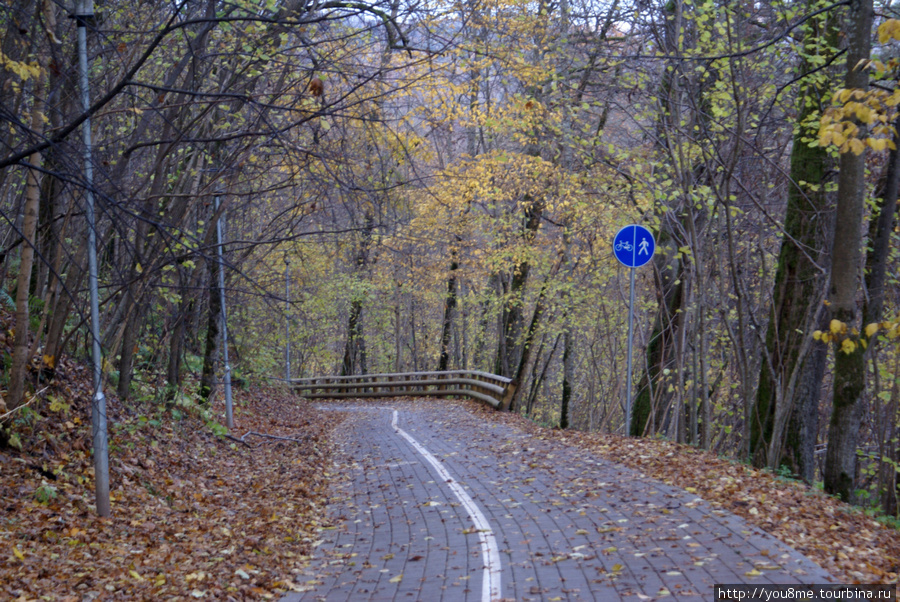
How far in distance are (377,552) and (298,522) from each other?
1.59m

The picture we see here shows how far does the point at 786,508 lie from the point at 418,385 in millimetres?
22736

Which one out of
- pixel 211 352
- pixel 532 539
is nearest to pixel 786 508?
pixel 532 539

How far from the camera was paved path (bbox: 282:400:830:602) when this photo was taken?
5688 millimetres

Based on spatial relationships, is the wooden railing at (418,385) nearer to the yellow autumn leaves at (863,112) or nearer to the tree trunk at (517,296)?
the tree trunk at (517,296)

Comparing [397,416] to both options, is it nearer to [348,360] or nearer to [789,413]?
[789,413]

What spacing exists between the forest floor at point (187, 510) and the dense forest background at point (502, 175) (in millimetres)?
772

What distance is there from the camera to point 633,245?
1141 cm

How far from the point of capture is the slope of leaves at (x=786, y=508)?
5848 millimetres

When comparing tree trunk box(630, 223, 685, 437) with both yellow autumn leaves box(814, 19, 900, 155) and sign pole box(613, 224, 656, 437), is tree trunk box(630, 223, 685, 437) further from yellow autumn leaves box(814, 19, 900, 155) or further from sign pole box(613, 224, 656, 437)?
yellow autumn leaves box(814, 19, 900, 155)

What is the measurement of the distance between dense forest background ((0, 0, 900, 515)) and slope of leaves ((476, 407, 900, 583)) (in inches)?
43.1

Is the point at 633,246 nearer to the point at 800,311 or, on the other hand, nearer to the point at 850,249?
the point at 800,311

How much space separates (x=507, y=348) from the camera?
982 inches

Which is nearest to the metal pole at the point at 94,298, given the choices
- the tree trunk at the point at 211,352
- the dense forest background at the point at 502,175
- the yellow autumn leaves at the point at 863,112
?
the dense forest background at the point at 502,175

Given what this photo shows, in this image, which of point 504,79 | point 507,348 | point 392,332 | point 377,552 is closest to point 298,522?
point 377,552
